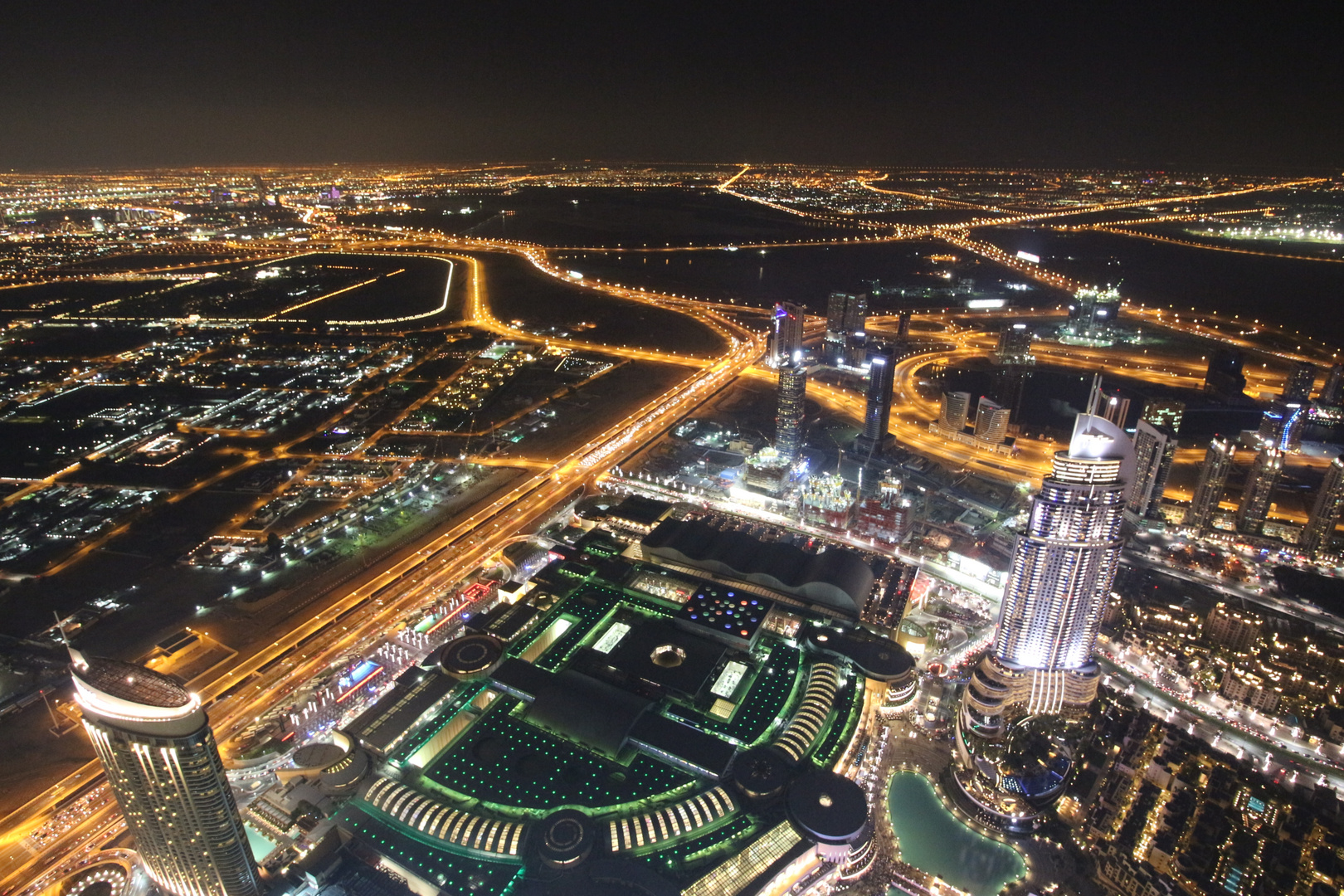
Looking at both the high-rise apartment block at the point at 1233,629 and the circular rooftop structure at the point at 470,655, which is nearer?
the circular rooftop structure at the point at 470,655

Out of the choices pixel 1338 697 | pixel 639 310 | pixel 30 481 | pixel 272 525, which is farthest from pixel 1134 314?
pixel 30 481

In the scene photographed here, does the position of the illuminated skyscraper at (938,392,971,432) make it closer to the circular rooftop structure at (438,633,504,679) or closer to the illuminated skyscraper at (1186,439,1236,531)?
the illuminated skyscraper at (1186,439,1236,531)

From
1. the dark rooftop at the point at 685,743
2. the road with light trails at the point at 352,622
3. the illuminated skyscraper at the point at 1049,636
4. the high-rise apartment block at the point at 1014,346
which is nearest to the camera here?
the road with light trails at the point at 352,622

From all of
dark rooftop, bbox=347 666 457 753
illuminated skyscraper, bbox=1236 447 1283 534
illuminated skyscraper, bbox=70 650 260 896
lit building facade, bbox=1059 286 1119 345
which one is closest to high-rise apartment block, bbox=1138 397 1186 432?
illuminated skyscraper, bbox=1236 447 1283 534

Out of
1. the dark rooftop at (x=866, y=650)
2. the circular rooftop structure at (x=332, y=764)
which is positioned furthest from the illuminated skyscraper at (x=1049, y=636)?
the circular rooftop structure at (x=332, y=764)

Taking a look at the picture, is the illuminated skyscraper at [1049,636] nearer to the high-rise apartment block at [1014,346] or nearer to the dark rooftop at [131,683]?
the dark rooftop at [131,683]

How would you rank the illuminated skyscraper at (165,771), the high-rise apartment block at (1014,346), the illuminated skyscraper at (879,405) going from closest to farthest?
the illuminated skyscraper at (165,771) < the illuminated skyscraper at (879,405) < the high-rise apartment block at (1014,346)

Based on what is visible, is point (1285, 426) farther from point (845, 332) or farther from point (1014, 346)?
point (845, 332)
